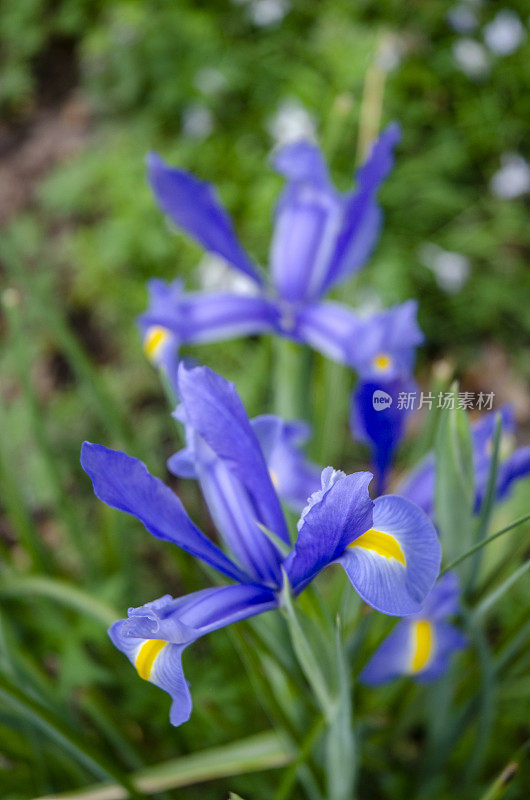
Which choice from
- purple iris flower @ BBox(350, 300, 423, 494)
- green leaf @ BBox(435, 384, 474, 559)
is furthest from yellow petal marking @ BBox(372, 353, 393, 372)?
green leaf @ BBox(435, 384, 474, 559)

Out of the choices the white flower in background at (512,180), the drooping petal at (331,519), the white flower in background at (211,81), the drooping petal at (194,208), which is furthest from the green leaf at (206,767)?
the white flower in background at (211,81)

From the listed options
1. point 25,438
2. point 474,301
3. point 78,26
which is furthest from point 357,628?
point 78,26

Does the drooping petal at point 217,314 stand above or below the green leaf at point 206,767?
above

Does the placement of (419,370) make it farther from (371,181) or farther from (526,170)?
(371,181)

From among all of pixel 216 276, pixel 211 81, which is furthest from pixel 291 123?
pixel 216 276

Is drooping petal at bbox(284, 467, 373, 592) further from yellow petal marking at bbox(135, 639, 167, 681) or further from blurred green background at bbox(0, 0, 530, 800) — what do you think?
blurred green background at bbox(0, 0, 530, 800)

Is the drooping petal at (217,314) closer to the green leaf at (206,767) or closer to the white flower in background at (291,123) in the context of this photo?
the green leaf at (206,767)

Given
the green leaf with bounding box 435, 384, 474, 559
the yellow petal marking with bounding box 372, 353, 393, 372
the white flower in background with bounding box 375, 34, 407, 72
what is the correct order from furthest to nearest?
1. the white flower in background with bounding box 375, 34, 407, 72
2. the yellow petal marking with bounding box 372, 353, 393, 372
3. the green leaf with bounding box 435, 384, 474, 559
